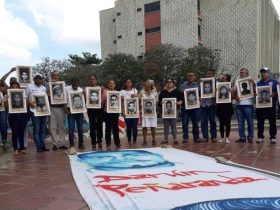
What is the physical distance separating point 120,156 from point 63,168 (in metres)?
1.22

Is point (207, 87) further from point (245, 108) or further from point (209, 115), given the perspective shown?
point (245, 108)

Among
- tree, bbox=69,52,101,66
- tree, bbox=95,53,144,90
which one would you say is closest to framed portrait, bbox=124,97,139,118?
tree, bbox=95,53,144,90

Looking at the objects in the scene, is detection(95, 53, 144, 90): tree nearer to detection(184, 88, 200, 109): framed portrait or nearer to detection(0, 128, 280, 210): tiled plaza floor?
detection(184, 88, 200, 109): framed portrait

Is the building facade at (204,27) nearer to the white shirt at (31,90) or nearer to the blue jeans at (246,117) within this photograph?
the blue jeans at (246,117)

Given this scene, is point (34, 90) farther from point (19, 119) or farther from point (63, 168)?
point (63, 168)

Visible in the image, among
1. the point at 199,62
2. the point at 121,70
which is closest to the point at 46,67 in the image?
the point at 121,70

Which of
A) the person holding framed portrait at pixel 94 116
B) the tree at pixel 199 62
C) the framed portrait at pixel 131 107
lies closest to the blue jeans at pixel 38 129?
the person holding framed portrait at pixel 94 116

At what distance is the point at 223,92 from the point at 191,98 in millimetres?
733

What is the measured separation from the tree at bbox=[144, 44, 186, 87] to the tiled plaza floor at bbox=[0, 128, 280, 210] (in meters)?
21.8

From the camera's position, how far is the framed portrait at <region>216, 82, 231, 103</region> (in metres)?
8.84

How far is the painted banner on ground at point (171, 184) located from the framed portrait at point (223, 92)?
2752 mm

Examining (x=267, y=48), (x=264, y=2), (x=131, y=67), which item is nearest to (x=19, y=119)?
(x=131, y=67)

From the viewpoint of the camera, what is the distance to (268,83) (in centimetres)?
859

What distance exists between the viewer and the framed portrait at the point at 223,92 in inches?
348
